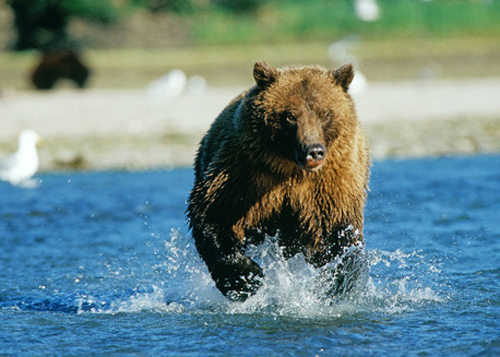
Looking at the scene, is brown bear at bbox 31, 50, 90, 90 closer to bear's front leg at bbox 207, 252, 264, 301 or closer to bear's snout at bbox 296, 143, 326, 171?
bear's front leg at bbox 207, 252, 264, 301

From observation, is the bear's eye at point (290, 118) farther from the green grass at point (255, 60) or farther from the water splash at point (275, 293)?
the green grass at point (255, 60)

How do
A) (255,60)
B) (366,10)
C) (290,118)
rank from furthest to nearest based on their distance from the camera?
1. (366,10)
2. (255,60)
3. (290,118)

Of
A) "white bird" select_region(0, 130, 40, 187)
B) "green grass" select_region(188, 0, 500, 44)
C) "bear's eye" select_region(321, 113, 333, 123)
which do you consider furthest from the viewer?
"green grass" select_region(188, 0, 500, 44)

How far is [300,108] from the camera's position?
5.37 m

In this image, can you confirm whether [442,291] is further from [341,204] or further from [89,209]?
[89,209]

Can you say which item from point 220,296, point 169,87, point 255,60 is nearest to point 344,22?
point 255,60

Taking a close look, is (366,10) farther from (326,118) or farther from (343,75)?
(326,118)

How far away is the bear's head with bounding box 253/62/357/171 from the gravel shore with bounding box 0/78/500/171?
7336mm

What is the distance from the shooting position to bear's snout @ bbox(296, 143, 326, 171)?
5.05 meters

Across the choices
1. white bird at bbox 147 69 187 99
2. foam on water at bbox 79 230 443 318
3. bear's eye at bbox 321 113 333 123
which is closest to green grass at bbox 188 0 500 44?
white bird at bbox 147 69 187 99

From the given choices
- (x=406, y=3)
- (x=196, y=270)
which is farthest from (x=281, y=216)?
(x=406, y=3)

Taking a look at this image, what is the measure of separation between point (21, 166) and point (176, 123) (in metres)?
3.85

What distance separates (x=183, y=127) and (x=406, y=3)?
17.8 meters

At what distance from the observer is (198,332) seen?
5.49 meters
